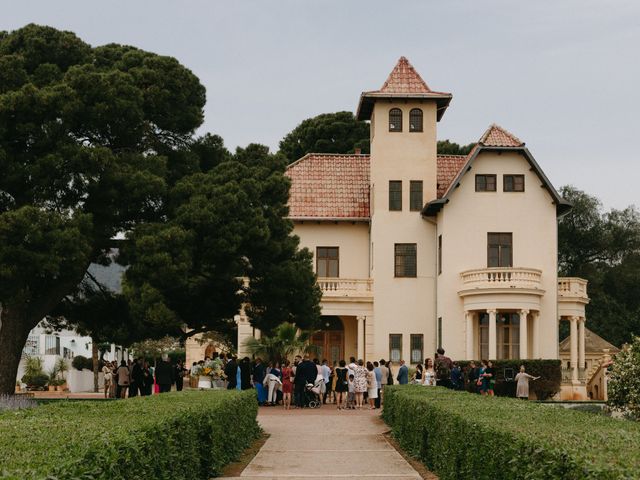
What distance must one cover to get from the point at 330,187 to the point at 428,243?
5.69 metres

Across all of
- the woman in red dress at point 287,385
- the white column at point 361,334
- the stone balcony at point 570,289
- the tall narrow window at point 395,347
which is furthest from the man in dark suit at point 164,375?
the stone balcony at point 570,289

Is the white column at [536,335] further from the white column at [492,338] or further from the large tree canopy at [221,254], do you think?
the large tree canopy at [221,254]

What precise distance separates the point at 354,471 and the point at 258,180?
1999cm

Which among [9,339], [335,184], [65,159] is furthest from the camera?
[335,184]

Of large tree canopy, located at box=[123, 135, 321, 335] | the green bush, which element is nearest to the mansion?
the green bush

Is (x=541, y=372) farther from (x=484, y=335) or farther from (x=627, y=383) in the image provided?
(x=627, y=383)

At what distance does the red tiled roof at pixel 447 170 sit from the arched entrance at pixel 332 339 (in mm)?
7598

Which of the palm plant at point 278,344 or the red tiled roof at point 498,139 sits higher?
the red tiled roof at point 498,139

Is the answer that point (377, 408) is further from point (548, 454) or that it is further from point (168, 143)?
point (548, 454)

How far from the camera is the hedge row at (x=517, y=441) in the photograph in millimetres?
8555

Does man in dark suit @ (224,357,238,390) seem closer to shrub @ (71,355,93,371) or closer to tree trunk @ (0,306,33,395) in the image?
tree trunk @ (0,306,33,395)

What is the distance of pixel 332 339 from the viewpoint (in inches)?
1975

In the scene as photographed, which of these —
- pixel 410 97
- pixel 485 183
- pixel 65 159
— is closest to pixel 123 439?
pixel 65 159

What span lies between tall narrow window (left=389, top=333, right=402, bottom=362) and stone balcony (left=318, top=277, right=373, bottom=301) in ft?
6.23
